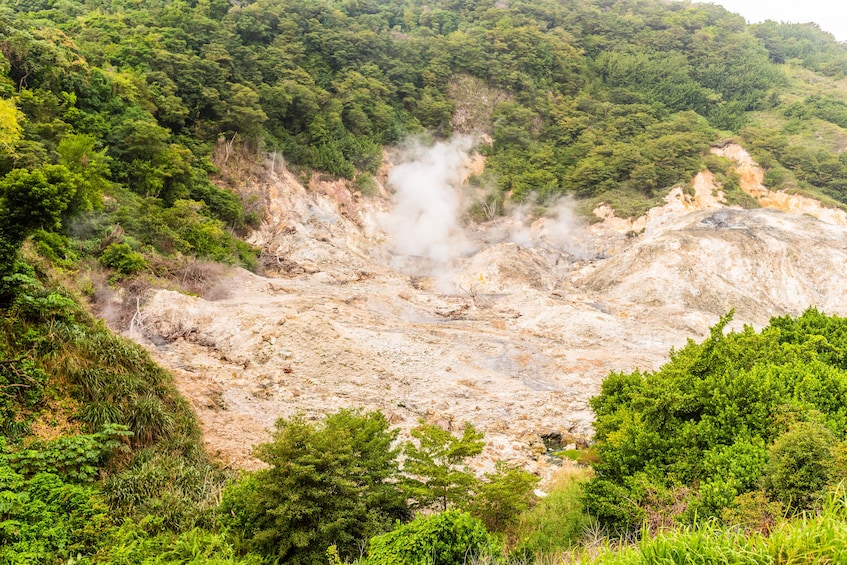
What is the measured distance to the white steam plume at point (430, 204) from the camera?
3728 centimetres

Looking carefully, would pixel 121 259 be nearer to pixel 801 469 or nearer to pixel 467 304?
pixel 467 304

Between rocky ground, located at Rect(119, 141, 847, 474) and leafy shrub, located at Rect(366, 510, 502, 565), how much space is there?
605 centimetres

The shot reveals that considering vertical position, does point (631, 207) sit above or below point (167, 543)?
above

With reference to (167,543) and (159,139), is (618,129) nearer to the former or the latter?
(159,139)

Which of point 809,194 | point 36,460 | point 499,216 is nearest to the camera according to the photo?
point 36,460

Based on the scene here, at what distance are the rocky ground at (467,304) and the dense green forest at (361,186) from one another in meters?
2.43

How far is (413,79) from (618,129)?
828 inches

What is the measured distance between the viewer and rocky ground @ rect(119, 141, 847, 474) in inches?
614

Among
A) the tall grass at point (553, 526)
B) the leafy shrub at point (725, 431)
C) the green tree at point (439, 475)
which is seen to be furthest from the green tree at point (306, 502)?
the leafy shrub at point (725, 431)

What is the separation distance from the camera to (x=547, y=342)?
22.1m

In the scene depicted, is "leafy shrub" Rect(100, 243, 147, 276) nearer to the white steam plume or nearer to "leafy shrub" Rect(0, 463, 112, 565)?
"leafy shrub" Rect(0, 463, 112, 565)

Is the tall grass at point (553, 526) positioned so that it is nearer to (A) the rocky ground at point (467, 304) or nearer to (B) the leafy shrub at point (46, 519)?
(A) the rocky ground at point (467, 304)

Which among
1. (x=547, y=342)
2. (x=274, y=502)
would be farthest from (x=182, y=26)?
(x=274, y=502)

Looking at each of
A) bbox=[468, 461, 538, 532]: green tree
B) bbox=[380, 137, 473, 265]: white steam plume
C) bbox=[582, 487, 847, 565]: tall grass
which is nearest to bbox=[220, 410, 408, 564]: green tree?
bbox=[468, 461, 538, 532]: green tree
